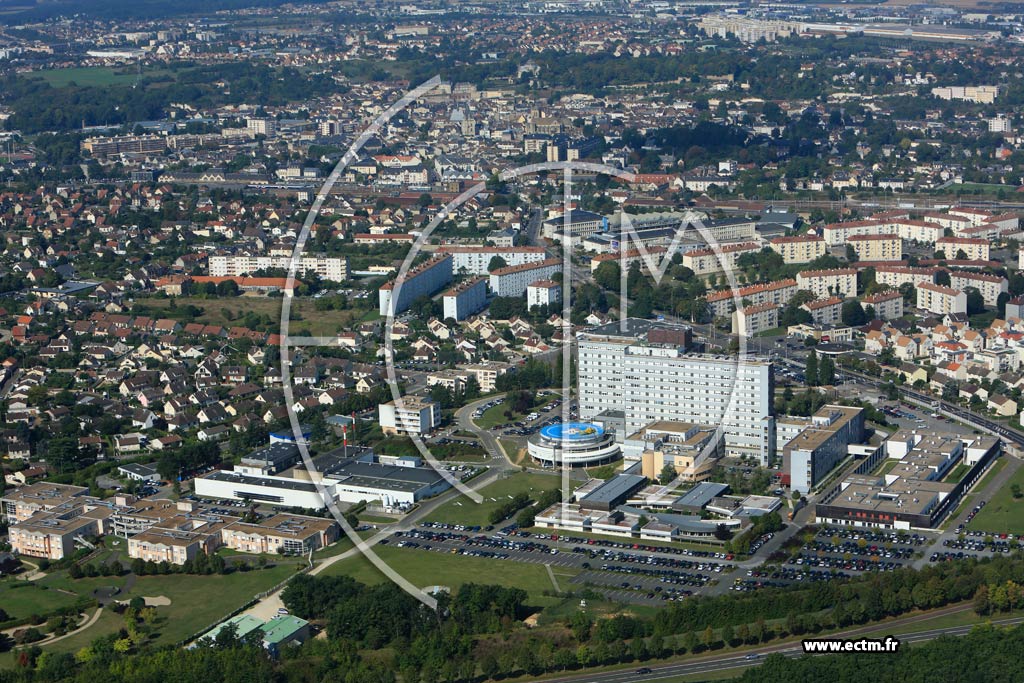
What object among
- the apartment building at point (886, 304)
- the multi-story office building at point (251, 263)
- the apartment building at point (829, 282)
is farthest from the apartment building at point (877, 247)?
the multi-story office building at point (251, 263)

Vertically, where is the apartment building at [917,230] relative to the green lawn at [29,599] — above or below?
above

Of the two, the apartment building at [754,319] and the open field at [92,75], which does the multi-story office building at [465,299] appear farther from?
the open field at [92,75]

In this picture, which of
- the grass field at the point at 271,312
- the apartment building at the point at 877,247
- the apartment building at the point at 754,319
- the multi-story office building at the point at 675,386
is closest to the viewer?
the multi-story office building at the point at 675,386

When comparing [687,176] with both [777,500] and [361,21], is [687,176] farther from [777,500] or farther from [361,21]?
[361,21]

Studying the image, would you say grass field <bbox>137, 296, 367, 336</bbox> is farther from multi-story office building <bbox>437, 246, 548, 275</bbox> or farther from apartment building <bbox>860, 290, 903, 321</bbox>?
apartment building <bbox>860, 290, 903, 321</bbox>

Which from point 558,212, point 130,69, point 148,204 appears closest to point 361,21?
point 130,69

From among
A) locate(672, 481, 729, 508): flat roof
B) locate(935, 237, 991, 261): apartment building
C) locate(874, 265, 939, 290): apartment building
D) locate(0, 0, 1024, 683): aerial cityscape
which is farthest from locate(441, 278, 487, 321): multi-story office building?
locate(672, 481, 729, 508): flat roof
